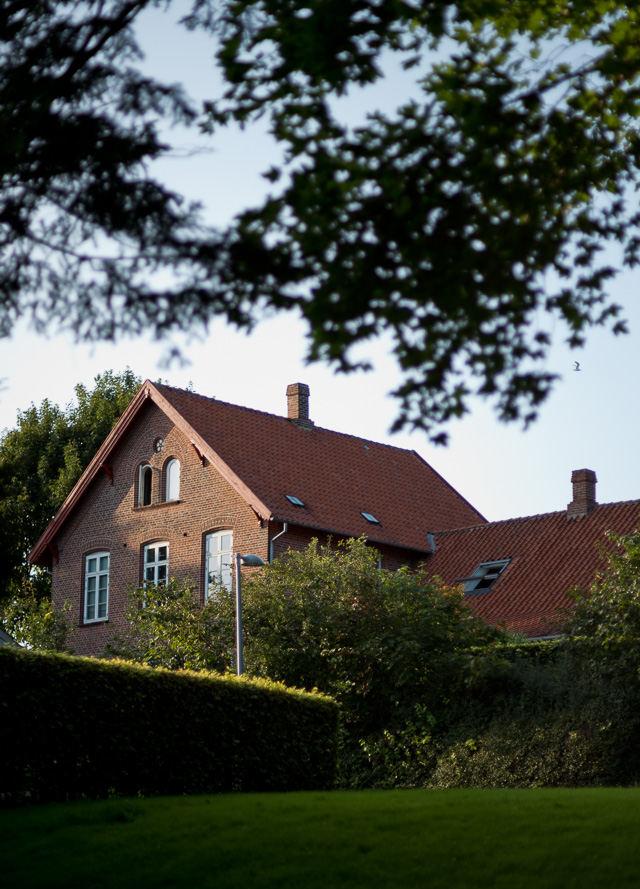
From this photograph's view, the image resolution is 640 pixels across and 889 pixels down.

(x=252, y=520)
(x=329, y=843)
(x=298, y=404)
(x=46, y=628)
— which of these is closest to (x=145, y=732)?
(x=329, y=843)

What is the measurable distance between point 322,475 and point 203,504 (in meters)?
4.03

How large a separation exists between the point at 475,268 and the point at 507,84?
1.22 meters

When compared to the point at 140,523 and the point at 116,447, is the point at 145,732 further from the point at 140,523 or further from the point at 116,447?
the point at 116,447

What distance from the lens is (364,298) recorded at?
6.70 meters

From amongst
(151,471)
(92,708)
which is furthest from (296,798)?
(151,471)

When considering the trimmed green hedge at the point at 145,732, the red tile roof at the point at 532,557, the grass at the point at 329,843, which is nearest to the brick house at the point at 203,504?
the red tile roof at the point at 532,557

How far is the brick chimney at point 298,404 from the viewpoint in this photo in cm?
3556

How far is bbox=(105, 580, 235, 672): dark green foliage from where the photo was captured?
24016mm

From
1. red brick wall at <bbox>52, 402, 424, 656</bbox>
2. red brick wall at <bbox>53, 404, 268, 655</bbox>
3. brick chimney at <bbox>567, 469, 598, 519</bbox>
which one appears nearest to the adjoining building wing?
brick chimney at <bbox>567, 469, 598, 519</bbox>

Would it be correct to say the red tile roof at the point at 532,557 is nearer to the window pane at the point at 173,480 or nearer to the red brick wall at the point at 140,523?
the red brick wall at the point at 140,523

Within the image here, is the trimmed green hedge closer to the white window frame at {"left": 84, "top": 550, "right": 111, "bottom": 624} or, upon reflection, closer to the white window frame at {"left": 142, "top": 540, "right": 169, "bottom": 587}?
the white window frame at {"left": 142, "top": 540, "right": 169, "bottom": 587}

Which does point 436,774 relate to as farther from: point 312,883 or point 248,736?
point 312,883

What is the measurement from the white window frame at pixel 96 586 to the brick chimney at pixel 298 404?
7269 mm

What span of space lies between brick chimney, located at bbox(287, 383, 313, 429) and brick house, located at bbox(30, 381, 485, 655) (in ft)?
0.15
